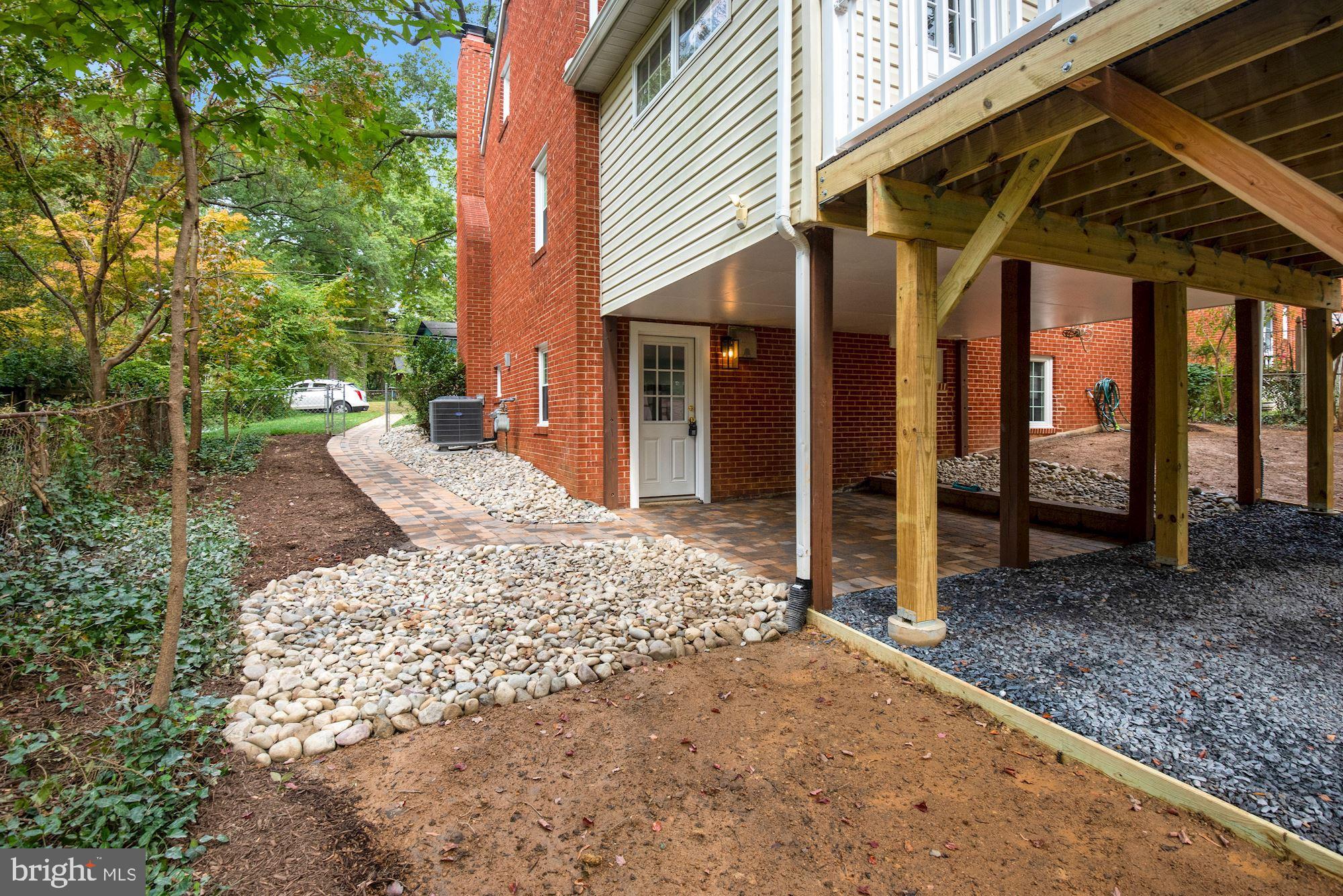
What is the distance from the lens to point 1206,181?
361 centimetres

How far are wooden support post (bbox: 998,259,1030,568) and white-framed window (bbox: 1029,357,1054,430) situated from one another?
7.28 meters

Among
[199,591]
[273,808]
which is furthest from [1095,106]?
[199,591]

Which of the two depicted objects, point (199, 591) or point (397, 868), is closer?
point (397, 868)

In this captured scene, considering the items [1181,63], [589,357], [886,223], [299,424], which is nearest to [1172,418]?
[886,223]

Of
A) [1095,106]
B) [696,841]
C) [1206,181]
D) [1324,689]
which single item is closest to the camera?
[696,841]

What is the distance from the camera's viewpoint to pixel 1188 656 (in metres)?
3.19

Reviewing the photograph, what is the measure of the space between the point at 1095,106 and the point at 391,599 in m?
4.49

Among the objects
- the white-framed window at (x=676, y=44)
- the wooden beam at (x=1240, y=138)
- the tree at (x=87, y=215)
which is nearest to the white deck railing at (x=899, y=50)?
the wooden beam at (x=1240, y=138)

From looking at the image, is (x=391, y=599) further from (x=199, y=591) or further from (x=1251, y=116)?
(x=1251, y=116)

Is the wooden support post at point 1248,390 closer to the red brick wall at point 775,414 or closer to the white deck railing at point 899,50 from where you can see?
the red brick wall at point 775,414

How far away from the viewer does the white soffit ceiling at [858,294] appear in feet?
16.1

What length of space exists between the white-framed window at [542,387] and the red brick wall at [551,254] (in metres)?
0.09

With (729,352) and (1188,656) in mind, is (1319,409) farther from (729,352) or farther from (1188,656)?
(729,352)

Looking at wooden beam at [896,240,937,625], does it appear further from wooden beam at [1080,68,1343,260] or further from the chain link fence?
the chain link fence
